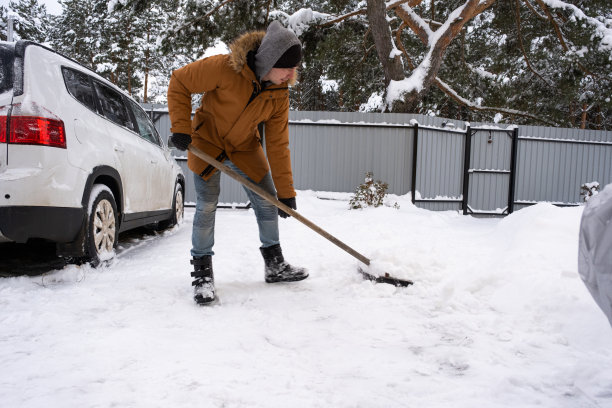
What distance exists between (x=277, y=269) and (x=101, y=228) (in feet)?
4.78

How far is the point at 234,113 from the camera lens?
8.63 feet

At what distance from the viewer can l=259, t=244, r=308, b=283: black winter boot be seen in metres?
3.05

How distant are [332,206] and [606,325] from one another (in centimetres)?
631

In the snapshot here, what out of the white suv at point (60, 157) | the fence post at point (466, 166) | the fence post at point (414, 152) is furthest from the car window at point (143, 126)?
the fence post at point (466, 166)

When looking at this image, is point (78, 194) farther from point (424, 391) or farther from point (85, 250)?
point (424, 391)

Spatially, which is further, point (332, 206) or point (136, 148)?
point (332, 206)

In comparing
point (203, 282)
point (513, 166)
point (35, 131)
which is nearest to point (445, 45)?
point (513, 166)

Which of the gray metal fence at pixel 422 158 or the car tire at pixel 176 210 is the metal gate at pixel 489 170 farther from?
the car tire at pixel 176 210

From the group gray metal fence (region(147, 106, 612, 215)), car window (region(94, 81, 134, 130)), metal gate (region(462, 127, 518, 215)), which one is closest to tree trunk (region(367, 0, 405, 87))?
gray metal fence (region(147, 106, 612, 215))

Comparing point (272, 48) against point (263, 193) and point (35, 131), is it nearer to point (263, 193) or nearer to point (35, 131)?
point (263, 193)

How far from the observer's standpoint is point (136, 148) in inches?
157

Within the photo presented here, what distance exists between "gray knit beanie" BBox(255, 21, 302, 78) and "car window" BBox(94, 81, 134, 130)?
1.81 metres

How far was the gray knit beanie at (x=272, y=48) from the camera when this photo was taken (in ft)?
7.96

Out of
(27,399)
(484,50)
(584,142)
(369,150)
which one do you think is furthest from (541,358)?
(484,50)
